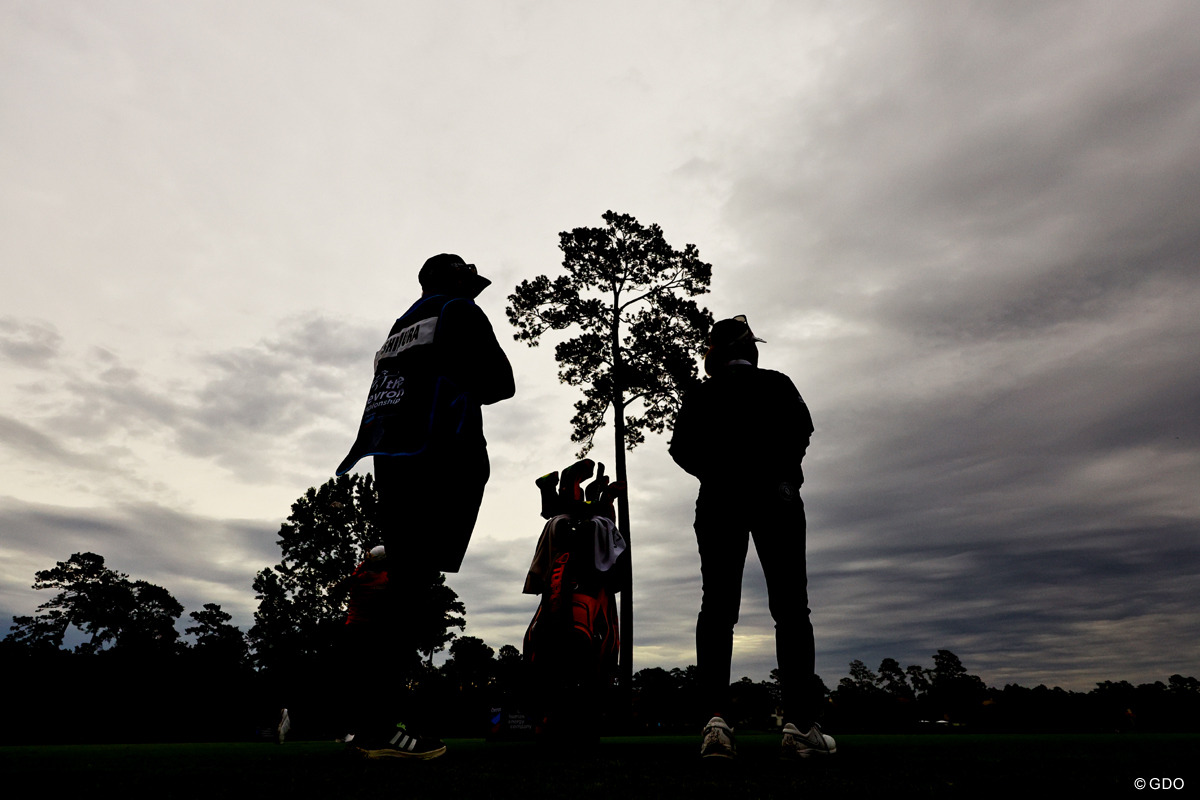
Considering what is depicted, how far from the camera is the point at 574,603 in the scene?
482cm

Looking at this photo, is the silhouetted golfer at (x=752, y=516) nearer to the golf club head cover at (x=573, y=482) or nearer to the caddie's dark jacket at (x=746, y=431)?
the caddie's dark jacket at (x=746, y=431)

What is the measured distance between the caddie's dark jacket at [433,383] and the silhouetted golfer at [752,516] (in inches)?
50.8

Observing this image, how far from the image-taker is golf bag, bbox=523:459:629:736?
443 centimetres

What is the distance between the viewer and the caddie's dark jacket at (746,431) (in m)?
3.85

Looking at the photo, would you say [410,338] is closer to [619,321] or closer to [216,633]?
[619,321]

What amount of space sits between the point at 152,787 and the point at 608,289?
19.5m

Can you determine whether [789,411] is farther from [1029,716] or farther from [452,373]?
[1029,716]

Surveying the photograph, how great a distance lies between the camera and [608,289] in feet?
68.9

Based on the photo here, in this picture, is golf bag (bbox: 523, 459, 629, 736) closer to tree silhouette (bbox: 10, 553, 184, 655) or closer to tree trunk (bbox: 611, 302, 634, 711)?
tree trunk (bbox: 611, 302, 634, 711)

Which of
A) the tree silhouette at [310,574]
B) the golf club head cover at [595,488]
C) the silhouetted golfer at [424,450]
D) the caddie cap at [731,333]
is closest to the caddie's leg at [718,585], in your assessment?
the caddie cap at [731,333]

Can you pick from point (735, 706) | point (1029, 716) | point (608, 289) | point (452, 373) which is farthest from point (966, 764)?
point (608, 289)

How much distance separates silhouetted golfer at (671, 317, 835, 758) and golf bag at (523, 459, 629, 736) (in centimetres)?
119

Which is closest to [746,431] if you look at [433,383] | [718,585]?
[718,585]

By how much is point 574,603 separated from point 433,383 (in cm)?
219
